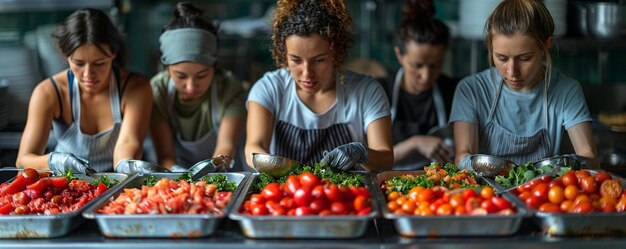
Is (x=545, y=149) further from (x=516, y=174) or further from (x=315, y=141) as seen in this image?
(x=315, y=141)

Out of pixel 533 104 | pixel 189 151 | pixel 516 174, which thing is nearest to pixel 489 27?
pixel 533 104

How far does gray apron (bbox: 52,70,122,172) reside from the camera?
10.5ft

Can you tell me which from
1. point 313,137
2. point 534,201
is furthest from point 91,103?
point 534,201

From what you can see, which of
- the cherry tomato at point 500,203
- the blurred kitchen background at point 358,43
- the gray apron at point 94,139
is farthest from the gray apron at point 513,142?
the gray apron at point 94,139

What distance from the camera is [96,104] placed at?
10.5ft

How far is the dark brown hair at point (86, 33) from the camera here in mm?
2928

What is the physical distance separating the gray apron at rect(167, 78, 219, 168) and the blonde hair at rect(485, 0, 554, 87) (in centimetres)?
125

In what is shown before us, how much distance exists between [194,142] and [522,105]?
1422mm

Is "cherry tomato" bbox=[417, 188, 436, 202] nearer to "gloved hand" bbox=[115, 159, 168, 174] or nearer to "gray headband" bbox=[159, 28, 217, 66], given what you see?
"gloved hand" bbox=[115, 159, 168, 174]

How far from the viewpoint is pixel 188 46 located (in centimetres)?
311

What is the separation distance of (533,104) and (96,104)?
180 centimetres

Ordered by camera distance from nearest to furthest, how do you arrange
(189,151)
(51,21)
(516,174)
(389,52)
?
(516,174), (189,151), (51,21), (389,52)

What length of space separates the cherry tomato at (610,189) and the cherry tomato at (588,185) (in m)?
Answer: 0.02

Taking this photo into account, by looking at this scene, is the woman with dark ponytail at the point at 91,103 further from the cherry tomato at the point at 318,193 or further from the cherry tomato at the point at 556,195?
the cherry tomato at the point at 556,195
